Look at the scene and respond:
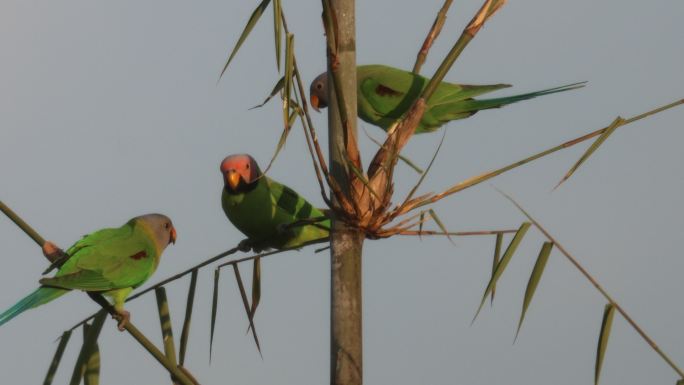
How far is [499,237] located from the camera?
2990 mm

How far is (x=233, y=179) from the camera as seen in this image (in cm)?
552

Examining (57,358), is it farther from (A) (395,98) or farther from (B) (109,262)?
(A) (395,98)

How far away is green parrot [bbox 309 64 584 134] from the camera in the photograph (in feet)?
18.1

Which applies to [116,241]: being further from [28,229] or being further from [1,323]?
[28,229]

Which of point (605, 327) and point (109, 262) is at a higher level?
point (109, 262)

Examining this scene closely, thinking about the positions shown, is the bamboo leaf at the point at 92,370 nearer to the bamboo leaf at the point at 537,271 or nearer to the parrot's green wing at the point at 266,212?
the bamboo leaf at the point at 537,271

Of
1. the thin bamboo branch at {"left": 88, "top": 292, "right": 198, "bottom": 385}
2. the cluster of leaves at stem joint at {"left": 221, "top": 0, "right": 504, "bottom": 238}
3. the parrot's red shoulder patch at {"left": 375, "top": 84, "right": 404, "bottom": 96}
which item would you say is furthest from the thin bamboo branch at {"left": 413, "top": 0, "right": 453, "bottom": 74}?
the parrot's red shoulder patch at {"left": 375, "top": 84, "right": 404, "bottom": 96}

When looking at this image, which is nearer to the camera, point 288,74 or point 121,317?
point 288,74

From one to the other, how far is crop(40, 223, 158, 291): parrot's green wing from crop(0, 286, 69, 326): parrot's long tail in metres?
0.04

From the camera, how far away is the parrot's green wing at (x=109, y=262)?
13.8 feet

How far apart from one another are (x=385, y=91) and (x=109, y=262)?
2.03m

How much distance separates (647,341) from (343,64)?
3.79 feet

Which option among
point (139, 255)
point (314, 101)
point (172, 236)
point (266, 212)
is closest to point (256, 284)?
point (139, 255)

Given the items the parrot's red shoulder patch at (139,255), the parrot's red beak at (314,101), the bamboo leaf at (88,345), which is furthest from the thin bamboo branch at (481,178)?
the parrot's red beak at (314,101)
